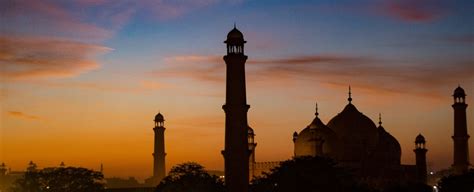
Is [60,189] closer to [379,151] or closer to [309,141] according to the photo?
[309,141]

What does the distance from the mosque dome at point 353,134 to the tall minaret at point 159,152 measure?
17.0 meters

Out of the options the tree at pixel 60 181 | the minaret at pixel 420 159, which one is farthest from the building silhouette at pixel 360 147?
the tree at pixel 60 181

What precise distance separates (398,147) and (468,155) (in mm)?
7844

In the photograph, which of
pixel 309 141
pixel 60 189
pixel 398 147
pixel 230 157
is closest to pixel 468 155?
pixel 398 147

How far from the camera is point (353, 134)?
67062 mm

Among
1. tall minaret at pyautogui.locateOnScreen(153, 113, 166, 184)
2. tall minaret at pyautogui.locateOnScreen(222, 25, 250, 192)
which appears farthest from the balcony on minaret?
tall minaret at pyautogui.locateOnScreen(153, 113, 166, 184)

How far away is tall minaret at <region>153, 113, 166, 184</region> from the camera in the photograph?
250 ft

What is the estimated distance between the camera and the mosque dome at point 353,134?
66375 millimetres

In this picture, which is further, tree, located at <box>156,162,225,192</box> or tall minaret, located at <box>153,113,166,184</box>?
tall minaret, located at <box>153,113,166,184</box>

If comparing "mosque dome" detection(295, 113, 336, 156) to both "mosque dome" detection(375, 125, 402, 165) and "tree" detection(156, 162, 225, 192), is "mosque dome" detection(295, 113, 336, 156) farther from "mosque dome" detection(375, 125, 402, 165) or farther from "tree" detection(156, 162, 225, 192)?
"tree" detection(156, 162, 225, 192)

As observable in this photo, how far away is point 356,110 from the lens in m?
68.6

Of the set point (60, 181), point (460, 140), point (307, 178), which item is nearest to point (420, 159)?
point (460, 140)

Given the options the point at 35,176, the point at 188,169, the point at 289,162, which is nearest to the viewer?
the point at 289,162

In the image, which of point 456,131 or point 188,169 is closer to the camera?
point 188,169
